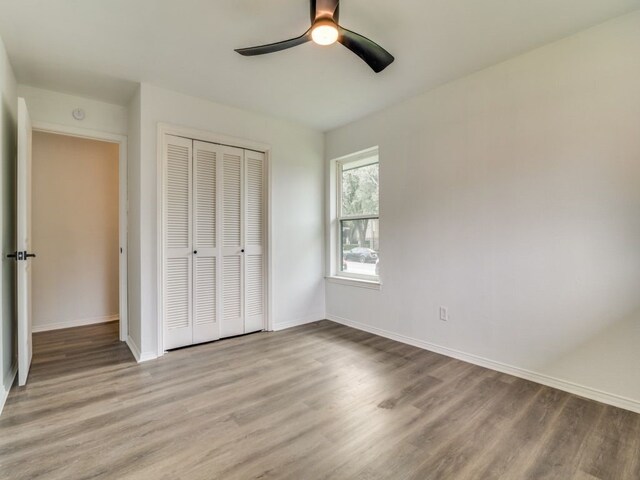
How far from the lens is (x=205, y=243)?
10.8 feet

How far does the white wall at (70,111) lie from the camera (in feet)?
9.61

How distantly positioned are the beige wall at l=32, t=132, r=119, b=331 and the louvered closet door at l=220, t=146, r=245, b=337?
196cm

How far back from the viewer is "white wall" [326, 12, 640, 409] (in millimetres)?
2062

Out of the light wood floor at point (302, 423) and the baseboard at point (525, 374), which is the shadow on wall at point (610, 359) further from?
the light wood floor at point (302, 423)

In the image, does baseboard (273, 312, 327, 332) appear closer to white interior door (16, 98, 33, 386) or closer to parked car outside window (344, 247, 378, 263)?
parked car outside window (344, 247, 378, 263)

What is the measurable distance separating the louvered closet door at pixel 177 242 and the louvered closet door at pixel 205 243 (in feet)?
0.20

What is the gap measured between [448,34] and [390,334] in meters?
2.81

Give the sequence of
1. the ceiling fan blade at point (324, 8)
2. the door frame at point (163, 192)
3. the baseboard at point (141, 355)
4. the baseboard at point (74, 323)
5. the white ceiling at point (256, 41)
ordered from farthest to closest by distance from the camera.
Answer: the baseboard at point (74, 323), the door frame at point (163, 192), the baseboard at point (141, 355), the white ceiling at point (256, 41), the ceiling fan blade at point (324, 8)

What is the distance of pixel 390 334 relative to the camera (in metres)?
3.46

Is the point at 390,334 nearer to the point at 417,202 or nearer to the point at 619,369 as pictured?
the point at 417,202

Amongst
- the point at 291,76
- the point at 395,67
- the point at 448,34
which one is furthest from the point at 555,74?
the point at 291,76

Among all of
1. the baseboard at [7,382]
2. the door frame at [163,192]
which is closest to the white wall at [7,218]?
the baseboard at [7,382]

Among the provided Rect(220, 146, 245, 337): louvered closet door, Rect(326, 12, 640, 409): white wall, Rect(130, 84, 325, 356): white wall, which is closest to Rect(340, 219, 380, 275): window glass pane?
Rect(130, 84, 325, 356): white wall

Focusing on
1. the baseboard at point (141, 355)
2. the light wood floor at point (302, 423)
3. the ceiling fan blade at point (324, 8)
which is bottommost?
the light wood floor at point (302, 423)
